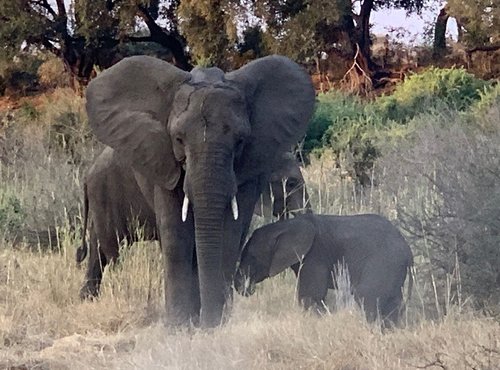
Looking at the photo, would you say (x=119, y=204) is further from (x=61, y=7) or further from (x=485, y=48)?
(x=61, y=7)

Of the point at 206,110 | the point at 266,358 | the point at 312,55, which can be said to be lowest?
the point at 266,358

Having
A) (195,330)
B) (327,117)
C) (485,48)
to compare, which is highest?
(485,48)

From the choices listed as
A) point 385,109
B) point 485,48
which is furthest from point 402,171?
point 485,48

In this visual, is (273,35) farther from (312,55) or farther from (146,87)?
(146,87)

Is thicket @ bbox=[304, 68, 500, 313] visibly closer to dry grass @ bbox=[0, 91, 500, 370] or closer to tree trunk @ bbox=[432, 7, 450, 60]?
dry grass @ bbox=[0, 91, 500, 370]

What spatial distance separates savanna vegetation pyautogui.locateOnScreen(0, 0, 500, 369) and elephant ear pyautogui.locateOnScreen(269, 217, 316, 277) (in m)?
0.31

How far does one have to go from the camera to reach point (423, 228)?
7.55 metres

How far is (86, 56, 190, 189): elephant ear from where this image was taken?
6.94m

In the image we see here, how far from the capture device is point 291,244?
697 centimetres

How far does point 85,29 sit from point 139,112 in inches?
756

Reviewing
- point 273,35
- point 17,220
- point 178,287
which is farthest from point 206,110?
point 273,35

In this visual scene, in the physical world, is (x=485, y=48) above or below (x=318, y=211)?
above

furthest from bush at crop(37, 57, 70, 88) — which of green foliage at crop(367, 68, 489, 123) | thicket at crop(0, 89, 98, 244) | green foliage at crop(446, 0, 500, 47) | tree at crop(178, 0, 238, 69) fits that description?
green foliage at crop(367, 68, 489, 123)

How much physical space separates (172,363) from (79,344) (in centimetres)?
110
